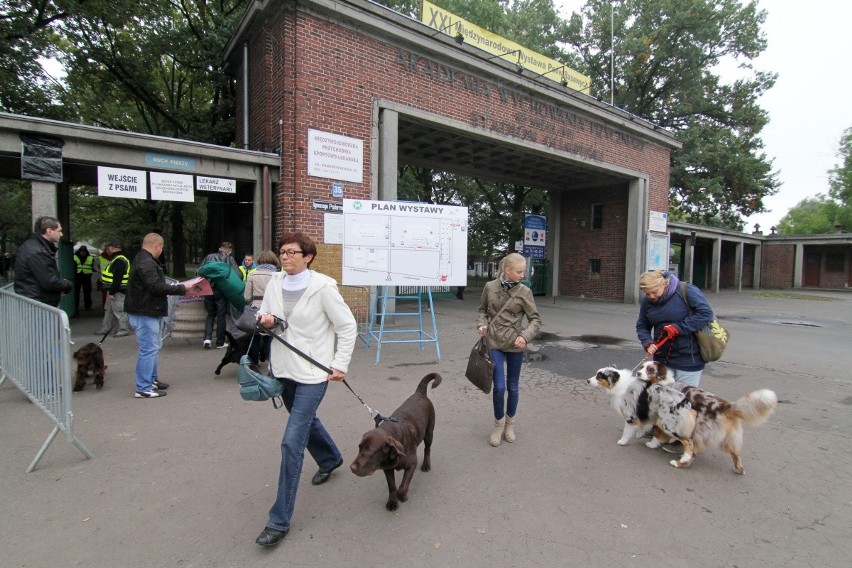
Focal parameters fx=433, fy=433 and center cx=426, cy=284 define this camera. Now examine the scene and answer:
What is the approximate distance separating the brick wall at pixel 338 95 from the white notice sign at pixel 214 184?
3.28 ft

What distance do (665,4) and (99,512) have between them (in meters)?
28.1

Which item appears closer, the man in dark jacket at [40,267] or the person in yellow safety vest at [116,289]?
the man in dark jacket at [40,267]

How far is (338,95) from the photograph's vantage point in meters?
9.86

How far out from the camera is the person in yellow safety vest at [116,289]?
820 centimetres

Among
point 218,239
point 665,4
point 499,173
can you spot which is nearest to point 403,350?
point 218,239

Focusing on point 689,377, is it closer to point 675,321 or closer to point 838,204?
point 675,321

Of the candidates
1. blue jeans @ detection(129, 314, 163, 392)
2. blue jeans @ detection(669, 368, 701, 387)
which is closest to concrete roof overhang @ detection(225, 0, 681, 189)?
blue jeans @ detection(129, 314, 163, 392)

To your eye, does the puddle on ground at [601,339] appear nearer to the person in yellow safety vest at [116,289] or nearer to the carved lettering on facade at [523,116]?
the carved lettering on facade at [523,116]

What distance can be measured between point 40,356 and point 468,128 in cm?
1069

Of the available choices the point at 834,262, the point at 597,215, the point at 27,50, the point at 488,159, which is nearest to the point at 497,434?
the point at 488,159

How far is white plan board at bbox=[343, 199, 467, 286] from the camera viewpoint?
7078 millimetres

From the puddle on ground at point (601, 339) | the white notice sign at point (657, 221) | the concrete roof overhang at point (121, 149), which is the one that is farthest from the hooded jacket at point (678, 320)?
the white notice sign at point (657, 221)

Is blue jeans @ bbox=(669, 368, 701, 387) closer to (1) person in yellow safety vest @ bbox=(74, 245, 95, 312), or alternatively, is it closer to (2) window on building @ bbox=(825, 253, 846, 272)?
(1) person in yellow safety vest @ bbox=(74, 245, 95, 312)

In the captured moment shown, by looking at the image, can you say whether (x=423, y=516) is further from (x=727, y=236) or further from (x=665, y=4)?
(x=727, y=236)
